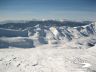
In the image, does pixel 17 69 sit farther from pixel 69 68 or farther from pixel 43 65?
pixel 69 68

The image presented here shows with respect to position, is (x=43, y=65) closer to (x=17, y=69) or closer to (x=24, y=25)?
(x=17, y=69)

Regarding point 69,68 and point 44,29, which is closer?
point 69,68

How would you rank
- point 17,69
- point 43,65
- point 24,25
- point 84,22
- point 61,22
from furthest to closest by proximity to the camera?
point 84,22
point 61,22
point 24,25
point 43,65
point 17,69

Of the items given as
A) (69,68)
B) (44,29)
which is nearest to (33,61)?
(69,68)

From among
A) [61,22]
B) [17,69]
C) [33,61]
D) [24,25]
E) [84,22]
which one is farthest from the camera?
[84,22]

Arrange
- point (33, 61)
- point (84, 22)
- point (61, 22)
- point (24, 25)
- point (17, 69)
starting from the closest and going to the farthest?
point (17, 69)
point (33, 61)
point (24, 25)
point (61, 22)
point (84, 22)

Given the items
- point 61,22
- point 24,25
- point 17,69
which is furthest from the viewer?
point 61,22

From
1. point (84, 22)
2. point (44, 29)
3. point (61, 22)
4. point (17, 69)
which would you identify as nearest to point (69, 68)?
point (17, 69)

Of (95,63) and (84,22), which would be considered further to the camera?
(84,22)

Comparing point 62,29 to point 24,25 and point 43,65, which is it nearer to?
point 24,25
